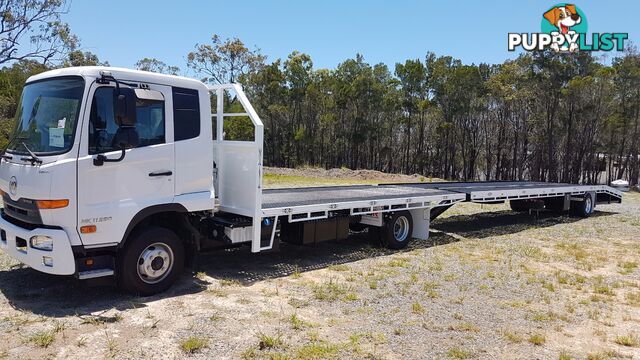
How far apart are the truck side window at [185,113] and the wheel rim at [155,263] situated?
52.2 inches

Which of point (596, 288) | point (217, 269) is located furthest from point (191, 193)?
point (596, 288)

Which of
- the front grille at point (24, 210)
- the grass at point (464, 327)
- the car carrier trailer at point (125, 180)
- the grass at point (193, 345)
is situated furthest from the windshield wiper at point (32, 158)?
the grass at point (464, 327)

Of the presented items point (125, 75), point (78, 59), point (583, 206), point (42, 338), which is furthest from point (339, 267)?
point (78, 59)

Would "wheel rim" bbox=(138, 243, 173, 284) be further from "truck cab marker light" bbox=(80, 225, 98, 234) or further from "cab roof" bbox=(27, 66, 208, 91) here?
"cab roof" bbox=(27, 66, 208, 91)

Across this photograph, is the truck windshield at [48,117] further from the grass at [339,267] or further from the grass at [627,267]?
the grass at [627,267]

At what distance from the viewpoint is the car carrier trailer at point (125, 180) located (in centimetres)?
503

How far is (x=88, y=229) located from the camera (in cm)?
513

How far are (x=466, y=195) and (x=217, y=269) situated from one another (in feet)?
18.5

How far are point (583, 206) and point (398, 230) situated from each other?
8375 millimetres

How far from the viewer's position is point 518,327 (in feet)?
17.3

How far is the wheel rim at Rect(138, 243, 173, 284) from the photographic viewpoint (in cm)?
562

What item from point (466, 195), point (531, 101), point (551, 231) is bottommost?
point (551, 231)

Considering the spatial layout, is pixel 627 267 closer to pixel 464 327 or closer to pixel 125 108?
pixel 464 327

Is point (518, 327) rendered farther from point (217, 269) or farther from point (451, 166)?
point (451, 166)
